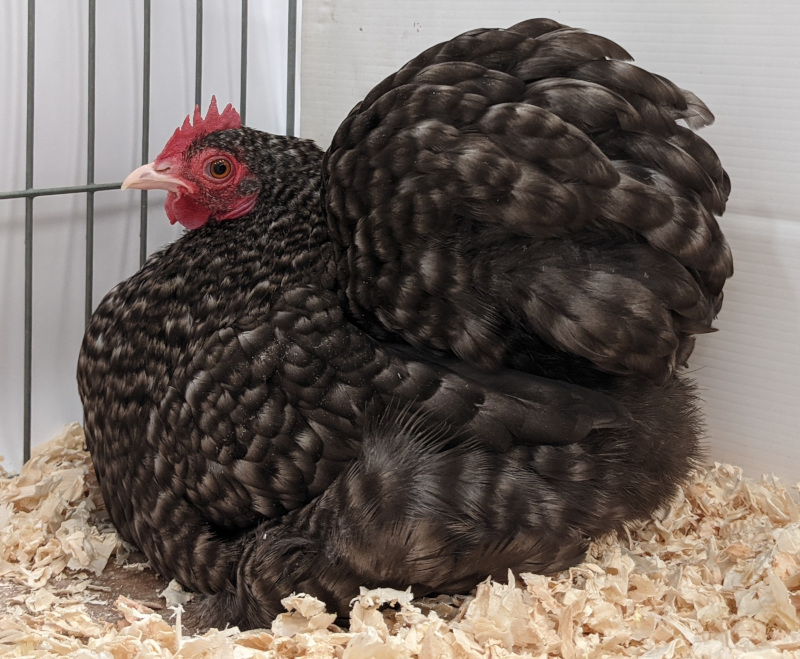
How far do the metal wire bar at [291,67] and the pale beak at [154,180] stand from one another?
747mm

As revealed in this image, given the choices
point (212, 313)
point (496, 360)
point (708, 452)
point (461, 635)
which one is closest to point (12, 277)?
point (212, 313)

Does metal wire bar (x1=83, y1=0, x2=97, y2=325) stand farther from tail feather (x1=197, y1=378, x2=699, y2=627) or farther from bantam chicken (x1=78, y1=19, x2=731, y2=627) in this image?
tail feather (x1=197, y1=378, x2=699, y2=627)

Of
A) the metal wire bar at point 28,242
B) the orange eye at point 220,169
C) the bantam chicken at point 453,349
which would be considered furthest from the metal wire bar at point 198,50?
the bantam chicken at point 453,349

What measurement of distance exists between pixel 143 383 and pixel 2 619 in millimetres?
473

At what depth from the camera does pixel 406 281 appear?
1.43 meters

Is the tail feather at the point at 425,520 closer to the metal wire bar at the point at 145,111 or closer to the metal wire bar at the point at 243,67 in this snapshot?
the metal wire bar at the point at 145,111

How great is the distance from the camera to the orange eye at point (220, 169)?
1.65 metres

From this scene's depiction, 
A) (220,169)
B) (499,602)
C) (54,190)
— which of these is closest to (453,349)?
(499,602)

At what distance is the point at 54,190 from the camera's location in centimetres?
187

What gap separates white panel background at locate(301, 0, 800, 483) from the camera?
1.71 metres

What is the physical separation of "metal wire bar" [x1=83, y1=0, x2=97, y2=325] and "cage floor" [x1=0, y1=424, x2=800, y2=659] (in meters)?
0.47

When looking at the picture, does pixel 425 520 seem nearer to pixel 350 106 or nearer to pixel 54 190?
pixel 54 190

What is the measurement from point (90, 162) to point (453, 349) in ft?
3.46

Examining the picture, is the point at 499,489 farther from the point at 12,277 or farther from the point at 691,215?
the point at 12,277
